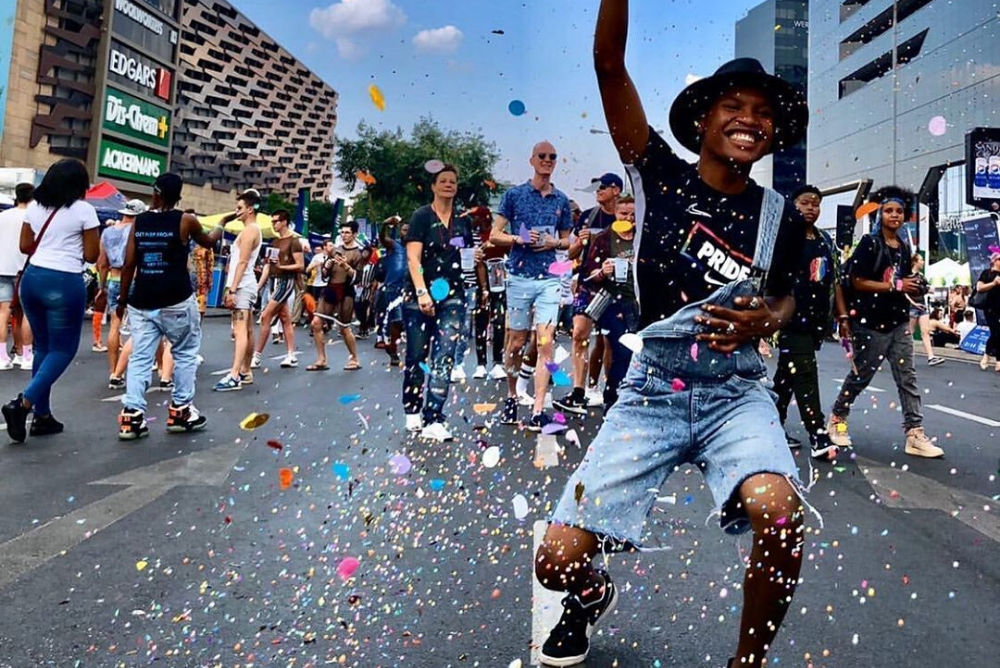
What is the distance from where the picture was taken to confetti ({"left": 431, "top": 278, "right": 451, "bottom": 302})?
19.0ft

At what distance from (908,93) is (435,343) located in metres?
56.7

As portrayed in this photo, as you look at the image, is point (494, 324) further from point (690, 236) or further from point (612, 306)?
point (690, 236)

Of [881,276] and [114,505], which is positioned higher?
[881,276]

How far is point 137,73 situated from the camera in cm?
4544

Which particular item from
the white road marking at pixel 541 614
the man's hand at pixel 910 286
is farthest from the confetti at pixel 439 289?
the man's hand at pixel 910 286

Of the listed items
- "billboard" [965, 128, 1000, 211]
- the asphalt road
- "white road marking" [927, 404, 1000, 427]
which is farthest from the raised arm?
"billboard" [965, 128, 1000, 211]

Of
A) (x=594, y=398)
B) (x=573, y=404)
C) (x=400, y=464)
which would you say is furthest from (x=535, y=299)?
(x=400, y=464)

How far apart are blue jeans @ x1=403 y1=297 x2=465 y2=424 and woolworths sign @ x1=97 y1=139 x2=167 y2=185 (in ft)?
128

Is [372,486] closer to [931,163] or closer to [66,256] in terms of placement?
[66,256]

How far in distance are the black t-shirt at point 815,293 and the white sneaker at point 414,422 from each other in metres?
2.71

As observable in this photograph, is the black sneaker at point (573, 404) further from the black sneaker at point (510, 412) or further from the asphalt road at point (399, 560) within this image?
the asphalt road at point (399, 560)

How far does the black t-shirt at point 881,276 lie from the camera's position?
5660 mm

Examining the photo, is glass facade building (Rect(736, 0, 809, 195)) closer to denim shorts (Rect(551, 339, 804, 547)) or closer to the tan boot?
the tan boot

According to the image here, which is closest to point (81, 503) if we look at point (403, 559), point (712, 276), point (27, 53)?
point (403, 559)
